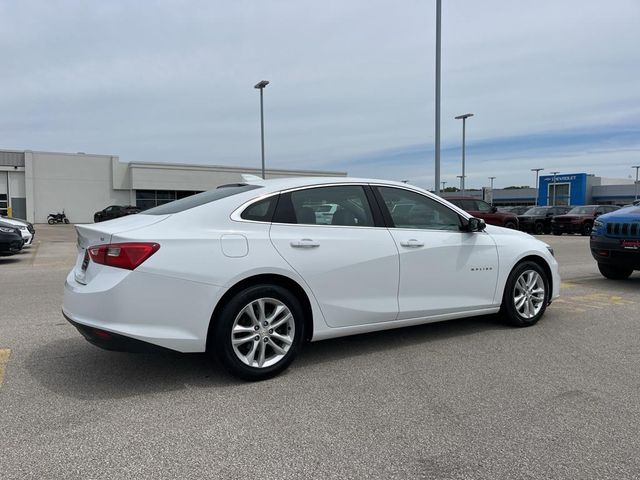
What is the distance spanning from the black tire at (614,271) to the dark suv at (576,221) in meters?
18.2

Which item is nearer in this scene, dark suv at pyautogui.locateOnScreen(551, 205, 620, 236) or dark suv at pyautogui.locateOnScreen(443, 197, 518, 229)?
dark suv at pyautogui.locateOnScreen(443, 197, 518, 229)

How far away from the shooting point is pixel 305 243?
13.6 feet

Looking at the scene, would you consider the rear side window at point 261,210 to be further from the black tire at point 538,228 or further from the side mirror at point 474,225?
the black tire at point 538,228

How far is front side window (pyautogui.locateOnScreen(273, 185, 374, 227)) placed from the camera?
4.28 meters

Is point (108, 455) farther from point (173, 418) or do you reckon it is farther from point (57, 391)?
point (57, 391)

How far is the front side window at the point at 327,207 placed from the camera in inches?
168

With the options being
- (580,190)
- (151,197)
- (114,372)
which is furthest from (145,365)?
(580,190)

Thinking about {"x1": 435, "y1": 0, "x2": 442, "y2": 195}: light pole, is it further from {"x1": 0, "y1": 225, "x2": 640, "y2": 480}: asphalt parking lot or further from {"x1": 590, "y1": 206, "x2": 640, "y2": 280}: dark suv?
{"x1": 0, "y1": 225, "x2": 640, "y2": 480}: asphalt parking lot


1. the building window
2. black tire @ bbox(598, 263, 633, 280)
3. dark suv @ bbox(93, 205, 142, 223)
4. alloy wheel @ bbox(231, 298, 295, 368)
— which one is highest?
the building window

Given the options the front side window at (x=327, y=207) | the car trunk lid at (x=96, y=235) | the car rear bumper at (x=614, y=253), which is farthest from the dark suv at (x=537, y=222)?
the car trunk lid at (x=96, y=235)

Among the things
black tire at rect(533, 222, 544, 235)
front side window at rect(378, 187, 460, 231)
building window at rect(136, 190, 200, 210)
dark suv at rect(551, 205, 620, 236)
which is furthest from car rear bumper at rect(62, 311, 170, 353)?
building window at rect(136, 190, 200, 210)

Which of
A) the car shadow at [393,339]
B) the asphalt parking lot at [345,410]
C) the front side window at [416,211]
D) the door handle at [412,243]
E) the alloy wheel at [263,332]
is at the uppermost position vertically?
the front side window at [416,211]

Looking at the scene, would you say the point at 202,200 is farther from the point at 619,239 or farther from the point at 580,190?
the point at 580,190

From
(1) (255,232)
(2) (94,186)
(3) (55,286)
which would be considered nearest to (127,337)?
(1) (255,232)
